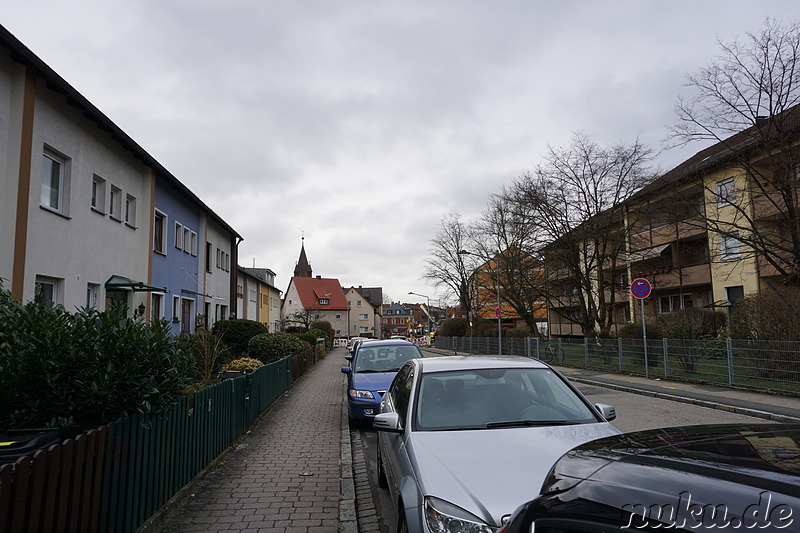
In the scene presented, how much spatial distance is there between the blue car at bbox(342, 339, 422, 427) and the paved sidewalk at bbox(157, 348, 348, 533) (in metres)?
0.56

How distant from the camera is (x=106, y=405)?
417 cm

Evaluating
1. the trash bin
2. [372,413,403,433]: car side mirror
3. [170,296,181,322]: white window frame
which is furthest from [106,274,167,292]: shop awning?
[372,413,403,433]: car side mirror

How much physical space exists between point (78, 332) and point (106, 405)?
649mm

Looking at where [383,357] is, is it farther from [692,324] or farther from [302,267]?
[302,267]

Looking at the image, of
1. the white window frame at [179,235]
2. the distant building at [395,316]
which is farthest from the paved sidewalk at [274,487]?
the distant building at [395,316]

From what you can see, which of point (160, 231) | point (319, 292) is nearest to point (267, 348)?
point (160, 231)

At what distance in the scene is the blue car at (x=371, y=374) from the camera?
30.8 feet

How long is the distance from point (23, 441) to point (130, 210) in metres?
14.4

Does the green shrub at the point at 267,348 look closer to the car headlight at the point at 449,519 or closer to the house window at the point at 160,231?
the house window at the point at 160,231

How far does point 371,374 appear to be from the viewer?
10180 millimetres

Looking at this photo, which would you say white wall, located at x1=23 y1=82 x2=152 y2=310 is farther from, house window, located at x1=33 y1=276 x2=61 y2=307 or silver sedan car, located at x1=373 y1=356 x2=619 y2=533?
silver sedan car, located at x1=373 y1=356 x2=619 y2=533

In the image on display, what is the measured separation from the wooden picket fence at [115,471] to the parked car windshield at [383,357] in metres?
3.97

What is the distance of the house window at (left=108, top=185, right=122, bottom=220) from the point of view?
15.1 meters

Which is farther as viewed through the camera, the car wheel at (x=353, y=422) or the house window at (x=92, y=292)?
the house window at (x=92, y=292)
